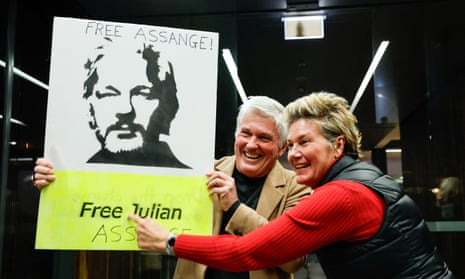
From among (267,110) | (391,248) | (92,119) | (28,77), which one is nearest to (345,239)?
(391,248)

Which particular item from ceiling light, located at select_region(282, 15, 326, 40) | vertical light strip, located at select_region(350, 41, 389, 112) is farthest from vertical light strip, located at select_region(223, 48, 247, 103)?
vertical light strip, located at select_region(350, 41, 389, 112)

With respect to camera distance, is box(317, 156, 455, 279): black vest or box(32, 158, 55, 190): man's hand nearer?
box(317, 156, 455, 279): black vest

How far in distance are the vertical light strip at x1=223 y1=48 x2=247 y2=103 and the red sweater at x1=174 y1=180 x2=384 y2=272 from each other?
281cm

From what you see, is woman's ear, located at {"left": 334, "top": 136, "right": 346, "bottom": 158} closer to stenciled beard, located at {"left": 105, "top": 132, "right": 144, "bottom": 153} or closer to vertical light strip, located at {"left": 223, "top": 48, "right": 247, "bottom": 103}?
stenciled beard, located at {"left": 105, "top": 132, "right": 144, "bottom": 153}

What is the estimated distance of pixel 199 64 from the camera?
1.37 m

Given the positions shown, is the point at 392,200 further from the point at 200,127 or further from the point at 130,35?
the point at 130,35

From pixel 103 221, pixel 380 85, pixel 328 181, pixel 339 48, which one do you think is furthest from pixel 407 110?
pixel 103 221

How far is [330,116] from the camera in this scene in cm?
125

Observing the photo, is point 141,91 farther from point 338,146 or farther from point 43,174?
point 338,146

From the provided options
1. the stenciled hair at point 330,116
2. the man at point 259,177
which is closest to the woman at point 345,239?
the stenciled hair at point 330,116

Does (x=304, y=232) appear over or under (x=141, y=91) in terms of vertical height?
under

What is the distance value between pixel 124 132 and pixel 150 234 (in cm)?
32

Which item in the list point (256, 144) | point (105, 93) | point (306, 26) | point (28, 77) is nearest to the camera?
point (105, 93)

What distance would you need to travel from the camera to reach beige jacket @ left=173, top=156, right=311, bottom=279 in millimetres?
1273
